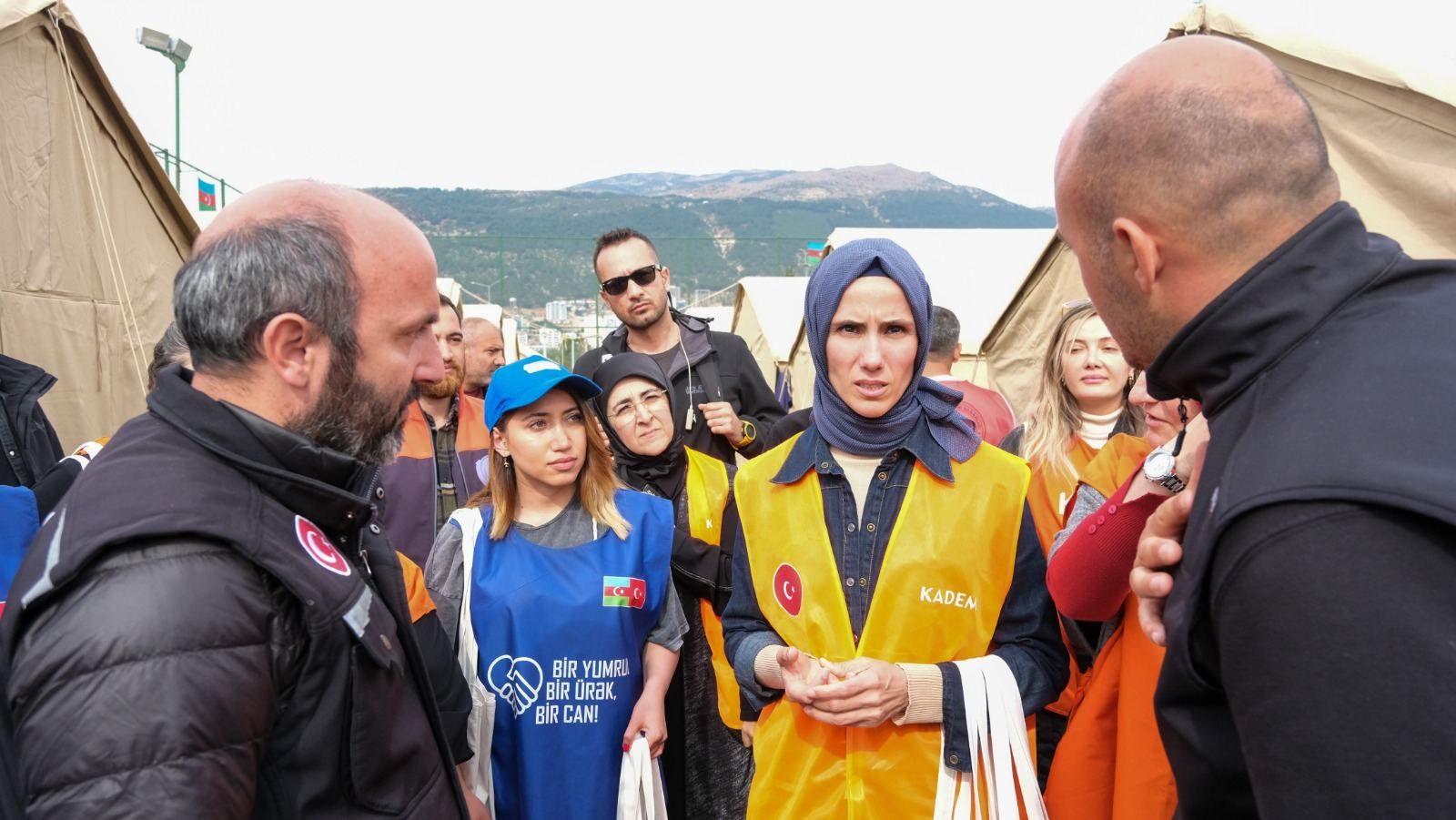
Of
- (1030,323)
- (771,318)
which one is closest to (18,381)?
(1030,323)

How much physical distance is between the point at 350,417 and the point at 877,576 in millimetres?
1270

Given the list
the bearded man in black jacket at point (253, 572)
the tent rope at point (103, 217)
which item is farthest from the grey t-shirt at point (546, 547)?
the tent rope at point (103, 217)

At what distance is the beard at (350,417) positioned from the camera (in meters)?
1.42

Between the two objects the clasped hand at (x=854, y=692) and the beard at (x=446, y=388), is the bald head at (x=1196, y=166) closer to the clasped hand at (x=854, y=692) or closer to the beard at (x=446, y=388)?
the clasped hand at (x=854, y=692)

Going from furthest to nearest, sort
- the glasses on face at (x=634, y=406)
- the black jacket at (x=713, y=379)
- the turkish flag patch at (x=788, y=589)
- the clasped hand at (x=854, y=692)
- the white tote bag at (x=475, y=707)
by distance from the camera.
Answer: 1. the black jacket at (x=713, y=379)
2. the glasses on face at (x=634, y=406)
3. the white tote bag at (x=475, y=707)
4. the turkish flag patch at (x=788, y=589)
5. the clasped hand at (x=854, y=692)

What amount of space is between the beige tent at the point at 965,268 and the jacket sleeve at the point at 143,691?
10.5 meters

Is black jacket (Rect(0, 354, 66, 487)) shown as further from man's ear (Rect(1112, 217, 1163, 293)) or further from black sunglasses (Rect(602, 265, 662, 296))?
man's ear (Rect(1112, 217, 1163, 293))

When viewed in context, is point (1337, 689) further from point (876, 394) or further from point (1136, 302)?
point (876, 394)

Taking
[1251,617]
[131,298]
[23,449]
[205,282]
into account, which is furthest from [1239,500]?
[131,298]

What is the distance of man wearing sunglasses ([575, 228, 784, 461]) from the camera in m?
4.54

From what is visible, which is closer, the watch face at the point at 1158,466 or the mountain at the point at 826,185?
the watch face at the point at 1158,466

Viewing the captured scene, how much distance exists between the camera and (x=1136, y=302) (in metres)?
1.13

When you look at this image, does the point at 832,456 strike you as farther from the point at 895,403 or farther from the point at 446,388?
the point at 446,388

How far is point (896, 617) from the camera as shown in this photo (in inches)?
81.7
